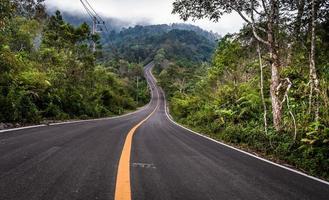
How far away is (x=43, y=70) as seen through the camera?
763 inches

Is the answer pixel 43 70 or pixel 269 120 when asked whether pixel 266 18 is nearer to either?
pixel 269 120

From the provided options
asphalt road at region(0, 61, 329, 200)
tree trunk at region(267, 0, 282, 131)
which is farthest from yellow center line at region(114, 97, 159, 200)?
tree trunk at region(267, 0, 282, 131)

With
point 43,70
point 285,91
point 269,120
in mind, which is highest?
point 43,70

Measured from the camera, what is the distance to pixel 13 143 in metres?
6.26

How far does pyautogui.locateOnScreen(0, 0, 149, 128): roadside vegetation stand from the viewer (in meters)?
12.0

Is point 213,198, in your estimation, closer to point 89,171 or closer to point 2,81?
point 89,171

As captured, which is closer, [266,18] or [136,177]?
[136,177]

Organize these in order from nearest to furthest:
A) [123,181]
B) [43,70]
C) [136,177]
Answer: [123,181] → [136,177] → [43,70]

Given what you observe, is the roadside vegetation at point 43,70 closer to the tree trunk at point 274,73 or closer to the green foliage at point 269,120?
the green foliage at point 269,120

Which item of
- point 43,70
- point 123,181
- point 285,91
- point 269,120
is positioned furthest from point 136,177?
point 43,70

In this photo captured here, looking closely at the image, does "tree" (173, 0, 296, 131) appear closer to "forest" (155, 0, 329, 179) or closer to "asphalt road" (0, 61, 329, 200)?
"forest" (155, 0, 329, 179)

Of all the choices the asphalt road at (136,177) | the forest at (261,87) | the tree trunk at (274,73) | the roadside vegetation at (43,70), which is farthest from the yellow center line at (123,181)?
the roadside vegetation at (43,70)

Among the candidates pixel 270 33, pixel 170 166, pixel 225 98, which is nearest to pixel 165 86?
pixel 225 98

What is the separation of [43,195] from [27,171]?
1.07 m
